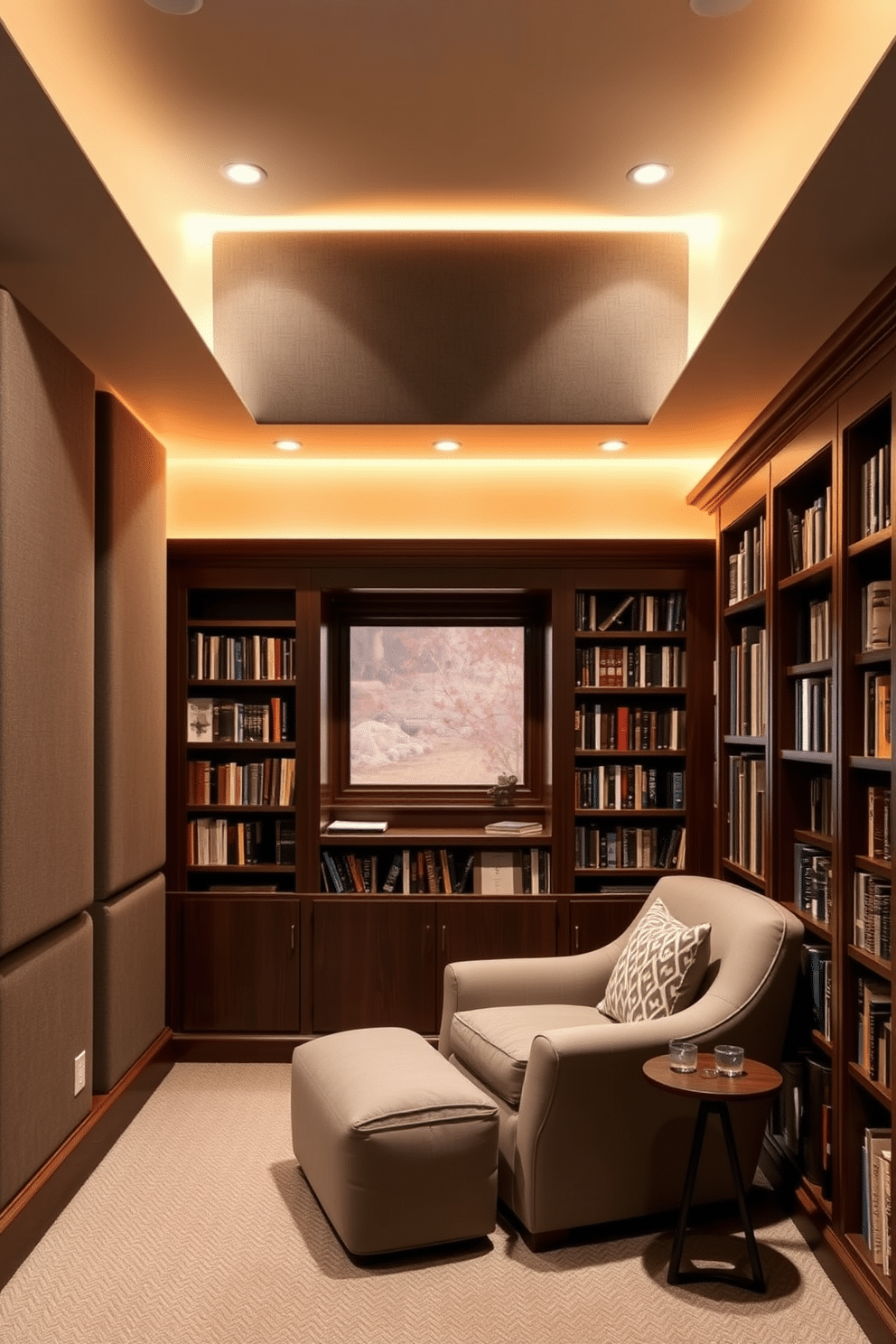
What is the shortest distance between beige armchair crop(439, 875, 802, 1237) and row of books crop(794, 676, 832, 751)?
52cm

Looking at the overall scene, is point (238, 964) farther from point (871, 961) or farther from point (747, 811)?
point (871, 961)

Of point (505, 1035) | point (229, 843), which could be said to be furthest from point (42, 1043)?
point (229, 843)

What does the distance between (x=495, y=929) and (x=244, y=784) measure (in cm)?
129

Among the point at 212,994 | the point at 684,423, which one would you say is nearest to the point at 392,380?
the point at 684,423

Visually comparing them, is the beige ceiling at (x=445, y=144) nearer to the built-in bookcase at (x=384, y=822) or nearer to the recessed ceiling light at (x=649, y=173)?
the recessed ceiling light at (x=649, y=173)

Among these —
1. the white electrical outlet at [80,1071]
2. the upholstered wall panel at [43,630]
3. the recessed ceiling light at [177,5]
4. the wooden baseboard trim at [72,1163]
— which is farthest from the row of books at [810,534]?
the wooden baseboard trim at [72,1163]

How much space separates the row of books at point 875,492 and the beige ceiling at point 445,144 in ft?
1.44

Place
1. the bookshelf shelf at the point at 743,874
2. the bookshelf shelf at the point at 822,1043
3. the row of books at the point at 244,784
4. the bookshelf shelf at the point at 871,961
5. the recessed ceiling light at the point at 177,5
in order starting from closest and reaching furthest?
the recessed ceiling light at the point at 177,5 → the bookshelf shelf at the point at 871,961 → the bookshelf shelf at the point at 822,1043 → the bookshelf shelf at the point at 743,874 → the row of books at the point at 244,784

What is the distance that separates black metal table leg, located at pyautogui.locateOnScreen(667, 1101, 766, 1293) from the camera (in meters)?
2.96

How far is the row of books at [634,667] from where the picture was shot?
16.8 ft

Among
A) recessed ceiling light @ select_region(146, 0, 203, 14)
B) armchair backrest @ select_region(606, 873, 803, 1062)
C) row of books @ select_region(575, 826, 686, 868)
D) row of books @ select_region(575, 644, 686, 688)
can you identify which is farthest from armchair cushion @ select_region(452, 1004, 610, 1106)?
recessed ceiling light @ select_region(146, 0, 203, 14)

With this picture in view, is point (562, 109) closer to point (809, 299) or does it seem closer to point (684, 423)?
point (809, 299)

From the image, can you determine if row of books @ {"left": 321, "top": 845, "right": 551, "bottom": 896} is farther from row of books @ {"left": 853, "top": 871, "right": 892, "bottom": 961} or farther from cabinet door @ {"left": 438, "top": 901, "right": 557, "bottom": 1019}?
row of books @ {"left": 853, "top": 871, "right": 892, "bottom": 961}

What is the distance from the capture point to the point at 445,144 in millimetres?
3125
